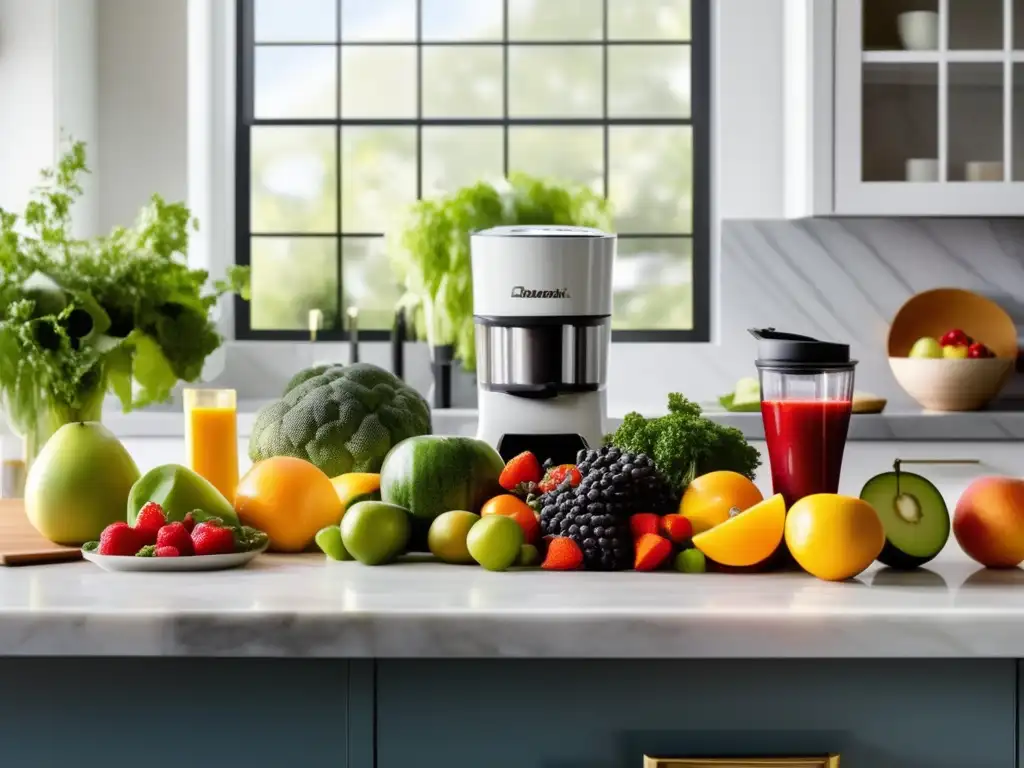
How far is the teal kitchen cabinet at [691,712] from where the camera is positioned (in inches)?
37.9

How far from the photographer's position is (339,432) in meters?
1.48

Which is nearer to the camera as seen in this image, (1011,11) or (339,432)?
(339,432)

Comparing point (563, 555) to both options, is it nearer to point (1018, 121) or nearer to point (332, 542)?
point (332, 542)

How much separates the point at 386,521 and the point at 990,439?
231 cm

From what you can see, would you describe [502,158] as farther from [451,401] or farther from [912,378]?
[912,378]

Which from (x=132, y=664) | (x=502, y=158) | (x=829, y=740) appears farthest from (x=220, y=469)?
(x=502, y=158)

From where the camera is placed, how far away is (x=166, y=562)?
1114 millimetres

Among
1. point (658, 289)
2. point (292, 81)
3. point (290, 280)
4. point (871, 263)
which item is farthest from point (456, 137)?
point (871, 263)

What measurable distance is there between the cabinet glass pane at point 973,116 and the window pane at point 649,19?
908 millimetres

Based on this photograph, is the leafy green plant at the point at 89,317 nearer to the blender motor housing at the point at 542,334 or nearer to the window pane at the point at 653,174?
the blender motor housing at the point at 542,334

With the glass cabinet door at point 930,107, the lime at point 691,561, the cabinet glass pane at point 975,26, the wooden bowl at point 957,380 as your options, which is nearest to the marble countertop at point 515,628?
the lime at point 691,561

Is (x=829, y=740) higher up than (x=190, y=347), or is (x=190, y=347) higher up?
(x=190, y=347)

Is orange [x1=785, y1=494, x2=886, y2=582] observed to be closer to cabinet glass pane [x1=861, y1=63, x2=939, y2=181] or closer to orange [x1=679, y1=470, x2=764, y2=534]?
orange [x1=679, y1=470, x2=764, y2=534]

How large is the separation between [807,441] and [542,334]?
15.4 inches
